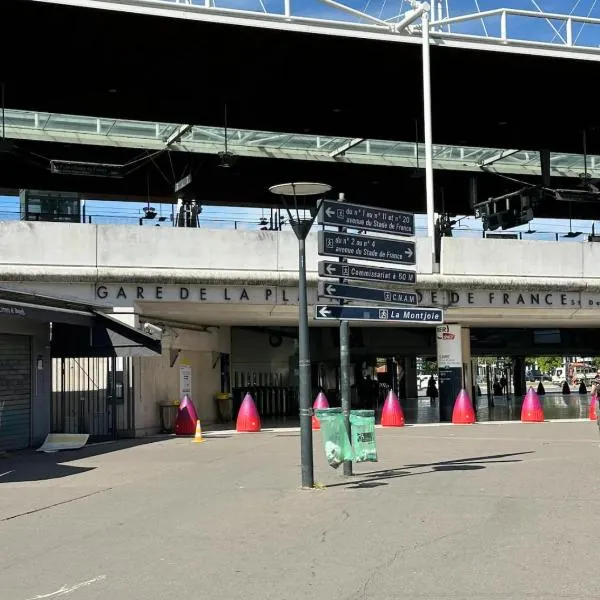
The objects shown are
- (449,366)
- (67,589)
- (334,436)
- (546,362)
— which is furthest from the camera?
(546,362)

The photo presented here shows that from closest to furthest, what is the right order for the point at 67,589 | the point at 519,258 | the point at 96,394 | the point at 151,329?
the point at 67,589 → the point at 151,329 → the point at 96,394 → the point at 519,258

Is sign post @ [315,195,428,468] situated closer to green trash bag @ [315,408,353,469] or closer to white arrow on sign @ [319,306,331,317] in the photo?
white arrow on sign @ [319,306,331,317]

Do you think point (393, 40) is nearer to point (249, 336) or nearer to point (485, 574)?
point (249, 336)

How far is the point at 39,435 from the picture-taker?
17.5 metres

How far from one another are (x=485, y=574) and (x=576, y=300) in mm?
18122

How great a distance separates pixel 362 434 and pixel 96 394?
9951 millimetres

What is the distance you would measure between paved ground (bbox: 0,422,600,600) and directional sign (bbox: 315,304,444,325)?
230cm

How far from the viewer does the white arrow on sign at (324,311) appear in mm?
11617

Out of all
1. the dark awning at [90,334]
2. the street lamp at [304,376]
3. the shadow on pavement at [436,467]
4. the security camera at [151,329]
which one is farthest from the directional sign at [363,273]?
the security camera at [151,329]

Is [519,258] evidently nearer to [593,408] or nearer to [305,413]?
[593,408]

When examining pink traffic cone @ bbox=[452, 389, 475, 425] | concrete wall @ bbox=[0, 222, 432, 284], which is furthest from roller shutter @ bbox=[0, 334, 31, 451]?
pink traffic cone @ bbox=[452, 389, 475, 425]

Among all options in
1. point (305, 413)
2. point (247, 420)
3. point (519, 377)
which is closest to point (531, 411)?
point (247, 420)

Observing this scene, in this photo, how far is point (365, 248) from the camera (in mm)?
12125

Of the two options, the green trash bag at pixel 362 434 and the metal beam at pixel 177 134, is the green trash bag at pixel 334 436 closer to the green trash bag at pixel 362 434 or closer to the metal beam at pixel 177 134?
the green trash bag at pixel 362 434
